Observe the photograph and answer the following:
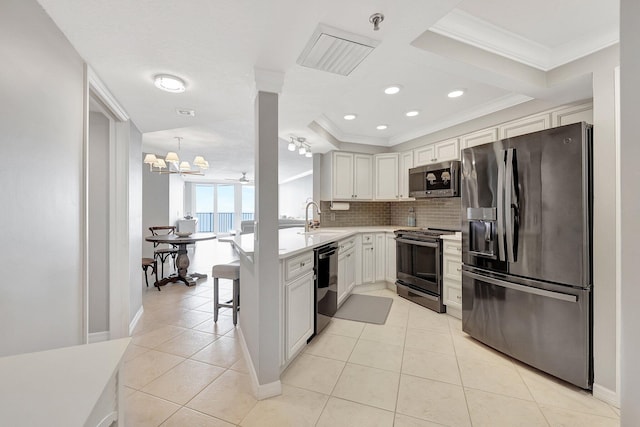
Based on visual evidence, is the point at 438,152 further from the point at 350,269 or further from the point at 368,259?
the point at 350,269

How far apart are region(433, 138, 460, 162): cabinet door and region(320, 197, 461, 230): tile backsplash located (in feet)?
1.93

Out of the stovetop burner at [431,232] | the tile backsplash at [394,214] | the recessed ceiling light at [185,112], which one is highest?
the recessed ceiling light at [185,112]

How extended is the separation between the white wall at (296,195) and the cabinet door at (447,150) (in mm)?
7406

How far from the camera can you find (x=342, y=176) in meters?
4.49

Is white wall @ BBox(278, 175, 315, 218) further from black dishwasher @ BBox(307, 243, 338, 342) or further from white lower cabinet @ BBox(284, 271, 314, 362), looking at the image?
white lower cabinet @ BBox(284, 271, 314, 362)

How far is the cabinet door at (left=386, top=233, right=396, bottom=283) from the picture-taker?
4.13 meters

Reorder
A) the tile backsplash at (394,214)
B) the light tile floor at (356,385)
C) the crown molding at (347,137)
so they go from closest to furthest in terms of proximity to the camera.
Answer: the light tile floor at (356,385)
the crown molding at (347,137)
the tile backsplash at (394,214)

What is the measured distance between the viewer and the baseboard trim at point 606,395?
5.75 ft

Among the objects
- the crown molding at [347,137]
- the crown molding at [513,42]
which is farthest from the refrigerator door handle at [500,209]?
the crown molding at [347,137]

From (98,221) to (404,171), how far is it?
13.2ft

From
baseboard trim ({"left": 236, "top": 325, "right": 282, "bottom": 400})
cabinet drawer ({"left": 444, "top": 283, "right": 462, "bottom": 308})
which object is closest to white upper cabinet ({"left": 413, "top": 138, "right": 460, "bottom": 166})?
cabinet drawer ({"left": 444, "top": 283, "right": 462, "bottom": 308})

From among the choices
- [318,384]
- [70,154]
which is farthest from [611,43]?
[70,154]

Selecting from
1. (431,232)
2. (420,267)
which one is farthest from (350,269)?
(431,232)

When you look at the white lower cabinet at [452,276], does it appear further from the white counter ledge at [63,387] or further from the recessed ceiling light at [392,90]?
Answer: the white counter ledge at [63,387]
